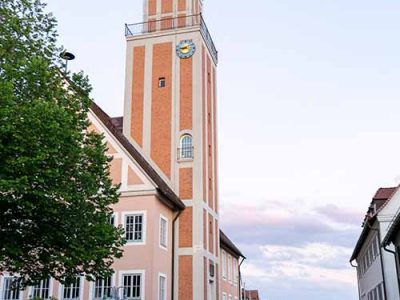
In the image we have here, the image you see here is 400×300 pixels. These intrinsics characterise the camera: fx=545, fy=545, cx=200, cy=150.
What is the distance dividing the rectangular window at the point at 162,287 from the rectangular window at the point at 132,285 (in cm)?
143

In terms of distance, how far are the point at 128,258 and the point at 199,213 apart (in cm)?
557

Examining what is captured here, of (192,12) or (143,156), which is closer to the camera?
(143,156)

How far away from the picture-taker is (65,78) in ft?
62.0

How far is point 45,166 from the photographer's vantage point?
15.9m

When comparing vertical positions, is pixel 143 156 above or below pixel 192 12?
below

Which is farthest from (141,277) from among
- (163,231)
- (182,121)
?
(182,121)

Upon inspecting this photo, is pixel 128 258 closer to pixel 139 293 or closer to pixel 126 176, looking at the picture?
pixel 139 293

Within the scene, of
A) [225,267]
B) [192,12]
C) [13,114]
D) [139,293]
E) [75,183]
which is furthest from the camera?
[225,267]

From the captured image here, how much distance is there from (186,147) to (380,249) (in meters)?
12.2

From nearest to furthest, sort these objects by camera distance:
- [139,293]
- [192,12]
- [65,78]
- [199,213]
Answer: [65,78] → [139,293] → [199,213] → [192,12]

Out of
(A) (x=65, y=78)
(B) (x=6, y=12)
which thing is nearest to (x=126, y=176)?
(A) (x=65, y=78)

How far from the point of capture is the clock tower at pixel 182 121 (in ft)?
100

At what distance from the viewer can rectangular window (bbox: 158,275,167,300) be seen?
27.5 meters

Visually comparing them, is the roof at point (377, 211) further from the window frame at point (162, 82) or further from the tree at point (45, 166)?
the tree at point (45, 166)
